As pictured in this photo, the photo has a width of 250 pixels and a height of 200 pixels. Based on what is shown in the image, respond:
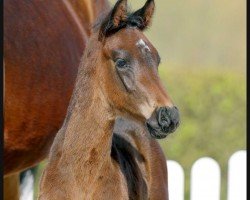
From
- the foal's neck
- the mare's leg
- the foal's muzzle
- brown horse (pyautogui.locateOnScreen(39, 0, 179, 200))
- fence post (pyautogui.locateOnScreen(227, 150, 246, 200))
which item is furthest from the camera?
fence post (pyautogui.locateOnScreen(227, 150, 246, 200))

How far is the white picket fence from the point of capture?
730 centimetres

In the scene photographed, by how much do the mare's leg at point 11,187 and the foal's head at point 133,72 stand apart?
132 centimetres

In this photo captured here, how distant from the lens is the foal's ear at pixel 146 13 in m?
4.58

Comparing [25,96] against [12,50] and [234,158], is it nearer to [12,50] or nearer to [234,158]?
[12,50]

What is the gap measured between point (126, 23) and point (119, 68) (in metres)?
0.19

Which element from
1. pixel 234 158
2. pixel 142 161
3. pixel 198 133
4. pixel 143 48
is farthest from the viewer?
pixel 198 133

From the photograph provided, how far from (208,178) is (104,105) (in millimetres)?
2992

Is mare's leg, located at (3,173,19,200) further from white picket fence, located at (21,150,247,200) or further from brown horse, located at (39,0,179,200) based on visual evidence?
white picket fence, located at (21,150,247,200)

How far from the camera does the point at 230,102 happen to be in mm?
9211

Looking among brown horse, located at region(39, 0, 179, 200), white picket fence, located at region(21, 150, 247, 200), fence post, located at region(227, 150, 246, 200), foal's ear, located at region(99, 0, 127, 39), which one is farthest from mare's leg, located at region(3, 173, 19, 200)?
fence post, located at region(227, 150, 246, 200)

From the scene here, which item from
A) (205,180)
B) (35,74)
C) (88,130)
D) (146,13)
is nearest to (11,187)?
(35,74)

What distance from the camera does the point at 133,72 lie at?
439 centimetres

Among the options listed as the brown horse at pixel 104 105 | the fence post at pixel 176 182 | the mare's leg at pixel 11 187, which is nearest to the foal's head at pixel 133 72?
the brown horse at pixel 104 105

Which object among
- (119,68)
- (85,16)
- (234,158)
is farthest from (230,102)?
(119,68)
